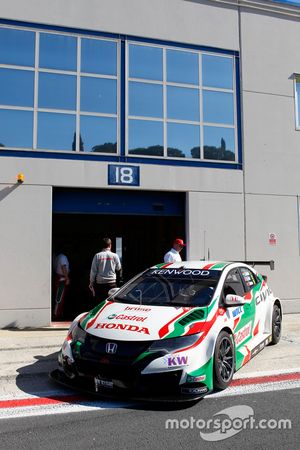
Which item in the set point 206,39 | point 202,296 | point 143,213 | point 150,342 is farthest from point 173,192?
point 150,342

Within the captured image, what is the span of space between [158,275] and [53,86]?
5.98m

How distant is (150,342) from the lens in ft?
15.7

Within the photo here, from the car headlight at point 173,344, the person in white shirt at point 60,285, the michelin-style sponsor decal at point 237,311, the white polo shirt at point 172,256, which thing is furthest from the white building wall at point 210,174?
the car headlight at point 173,344

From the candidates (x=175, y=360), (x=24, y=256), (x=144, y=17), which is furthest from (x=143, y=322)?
(x=144, y=17)

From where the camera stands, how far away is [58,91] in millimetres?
10367

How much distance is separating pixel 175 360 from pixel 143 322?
0.65 meters

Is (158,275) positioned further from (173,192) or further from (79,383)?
(173,192)

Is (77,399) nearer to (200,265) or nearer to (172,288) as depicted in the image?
(172,288)

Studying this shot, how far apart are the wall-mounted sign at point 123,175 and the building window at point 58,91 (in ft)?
1.45

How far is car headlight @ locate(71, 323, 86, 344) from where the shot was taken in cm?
515

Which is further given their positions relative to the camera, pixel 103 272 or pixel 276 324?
pixel 103 272

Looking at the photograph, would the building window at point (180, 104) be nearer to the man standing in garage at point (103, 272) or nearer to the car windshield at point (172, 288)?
the man standing in garage at point (103, 272)

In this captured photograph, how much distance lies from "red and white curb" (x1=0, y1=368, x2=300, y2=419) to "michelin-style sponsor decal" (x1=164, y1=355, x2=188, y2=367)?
669mm

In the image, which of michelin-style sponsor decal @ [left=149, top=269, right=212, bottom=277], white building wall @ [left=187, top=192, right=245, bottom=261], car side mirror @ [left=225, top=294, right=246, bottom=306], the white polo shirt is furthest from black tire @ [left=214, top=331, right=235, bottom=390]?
white building wall @ [left=187, top=192, right=245, bottom=261]
